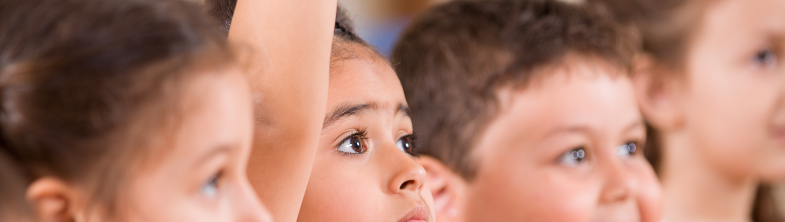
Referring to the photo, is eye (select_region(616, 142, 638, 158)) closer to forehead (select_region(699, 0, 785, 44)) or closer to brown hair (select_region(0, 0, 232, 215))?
forehead (select_region(699, 0, 785, 44))

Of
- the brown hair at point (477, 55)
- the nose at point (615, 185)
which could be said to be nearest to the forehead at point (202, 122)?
the brown hair at point (477, 55)

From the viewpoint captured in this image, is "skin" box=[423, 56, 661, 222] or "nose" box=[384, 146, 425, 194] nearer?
"nose" box=[384, 146, 425, 194]

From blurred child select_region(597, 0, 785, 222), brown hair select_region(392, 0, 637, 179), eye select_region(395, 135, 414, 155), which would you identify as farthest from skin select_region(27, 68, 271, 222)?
blurred child select_region(597, 0, 785, 222)

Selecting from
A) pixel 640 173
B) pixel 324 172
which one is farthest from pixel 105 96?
pixel 640 173

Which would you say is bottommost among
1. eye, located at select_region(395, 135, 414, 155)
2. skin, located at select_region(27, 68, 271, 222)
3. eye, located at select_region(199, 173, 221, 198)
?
eye, located at select_region(395, 135, 414, 155)

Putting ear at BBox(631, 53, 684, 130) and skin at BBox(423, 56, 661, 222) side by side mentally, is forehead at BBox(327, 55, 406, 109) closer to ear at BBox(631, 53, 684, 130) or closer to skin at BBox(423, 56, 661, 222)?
skin at BBox(423, 56, 661, 222)

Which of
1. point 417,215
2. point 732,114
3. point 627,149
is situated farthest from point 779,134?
point 417,215

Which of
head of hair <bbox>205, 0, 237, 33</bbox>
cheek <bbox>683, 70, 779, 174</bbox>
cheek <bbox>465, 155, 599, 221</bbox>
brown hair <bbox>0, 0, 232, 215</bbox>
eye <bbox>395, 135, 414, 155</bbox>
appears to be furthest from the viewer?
cheek <bbox>683, 70, 779, 174</bbox>

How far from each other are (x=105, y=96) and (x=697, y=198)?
0.91 meters

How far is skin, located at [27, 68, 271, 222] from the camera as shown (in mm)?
344

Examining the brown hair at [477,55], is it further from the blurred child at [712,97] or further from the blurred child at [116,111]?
the blurred child at [116,111]

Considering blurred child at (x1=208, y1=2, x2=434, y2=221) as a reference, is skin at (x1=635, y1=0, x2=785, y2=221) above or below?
below

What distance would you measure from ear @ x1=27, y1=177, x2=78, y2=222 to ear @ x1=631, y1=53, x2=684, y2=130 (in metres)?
0.83

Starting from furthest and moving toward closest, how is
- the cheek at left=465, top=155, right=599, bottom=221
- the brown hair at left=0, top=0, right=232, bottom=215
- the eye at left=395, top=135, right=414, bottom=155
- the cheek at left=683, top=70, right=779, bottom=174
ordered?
1. the cheek at left=683, top=70, right=779, bottom=174
2. the cheek at left=465, top=155, right=599, bottom=221
3. the eye at left=395, top=135, right=414, bottom=155
4. the brown hair at left=0, top=0, right=232, bottom=215
